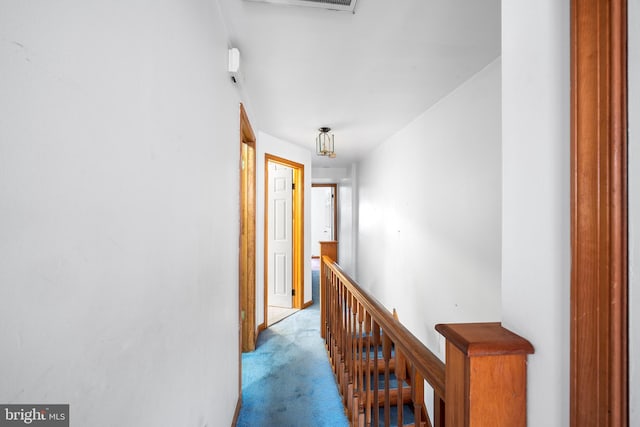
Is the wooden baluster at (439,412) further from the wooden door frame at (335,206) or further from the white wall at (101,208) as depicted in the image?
the wooden door frame at (335,206)

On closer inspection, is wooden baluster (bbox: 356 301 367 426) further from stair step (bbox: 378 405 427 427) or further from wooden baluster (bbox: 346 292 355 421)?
stair step (bbox: 378 405 427 427)

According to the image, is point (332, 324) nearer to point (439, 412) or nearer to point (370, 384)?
point (370, 384)

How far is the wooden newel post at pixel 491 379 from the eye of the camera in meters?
0.61

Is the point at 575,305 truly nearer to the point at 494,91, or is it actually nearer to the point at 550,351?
the point at 550,351

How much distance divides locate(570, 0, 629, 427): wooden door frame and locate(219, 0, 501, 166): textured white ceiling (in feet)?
3.41

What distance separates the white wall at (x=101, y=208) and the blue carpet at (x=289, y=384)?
110cm

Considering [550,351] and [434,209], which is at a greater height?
[434,209]

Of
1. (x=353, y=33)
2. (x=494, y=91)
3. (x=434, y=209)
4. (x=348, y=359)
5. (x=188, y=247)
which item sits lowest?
(x=348, y=359)

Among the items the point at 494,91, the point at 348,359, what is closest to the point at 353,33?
the point at 494,91

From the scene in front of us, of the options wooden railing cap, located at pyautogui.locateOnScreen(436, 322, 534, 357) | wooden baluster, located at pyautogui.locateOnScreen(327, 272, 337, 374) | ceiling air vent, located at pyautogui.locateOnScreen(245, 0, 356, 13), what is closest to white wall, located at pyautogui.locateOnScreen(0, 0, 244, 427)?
ceiling air vent, located at pyautogui.locateOnScreen(245, 0, 356, 13)

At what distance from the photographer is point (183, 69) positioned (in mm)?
935

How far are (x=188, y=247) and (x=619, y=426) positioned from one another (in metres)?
1.15

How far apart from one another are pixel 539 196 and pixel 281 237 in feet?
12.0

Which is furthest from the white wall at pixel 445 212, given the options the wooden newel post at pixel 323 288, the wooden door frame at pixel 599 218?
the wooden door frame at pixel 599 218
